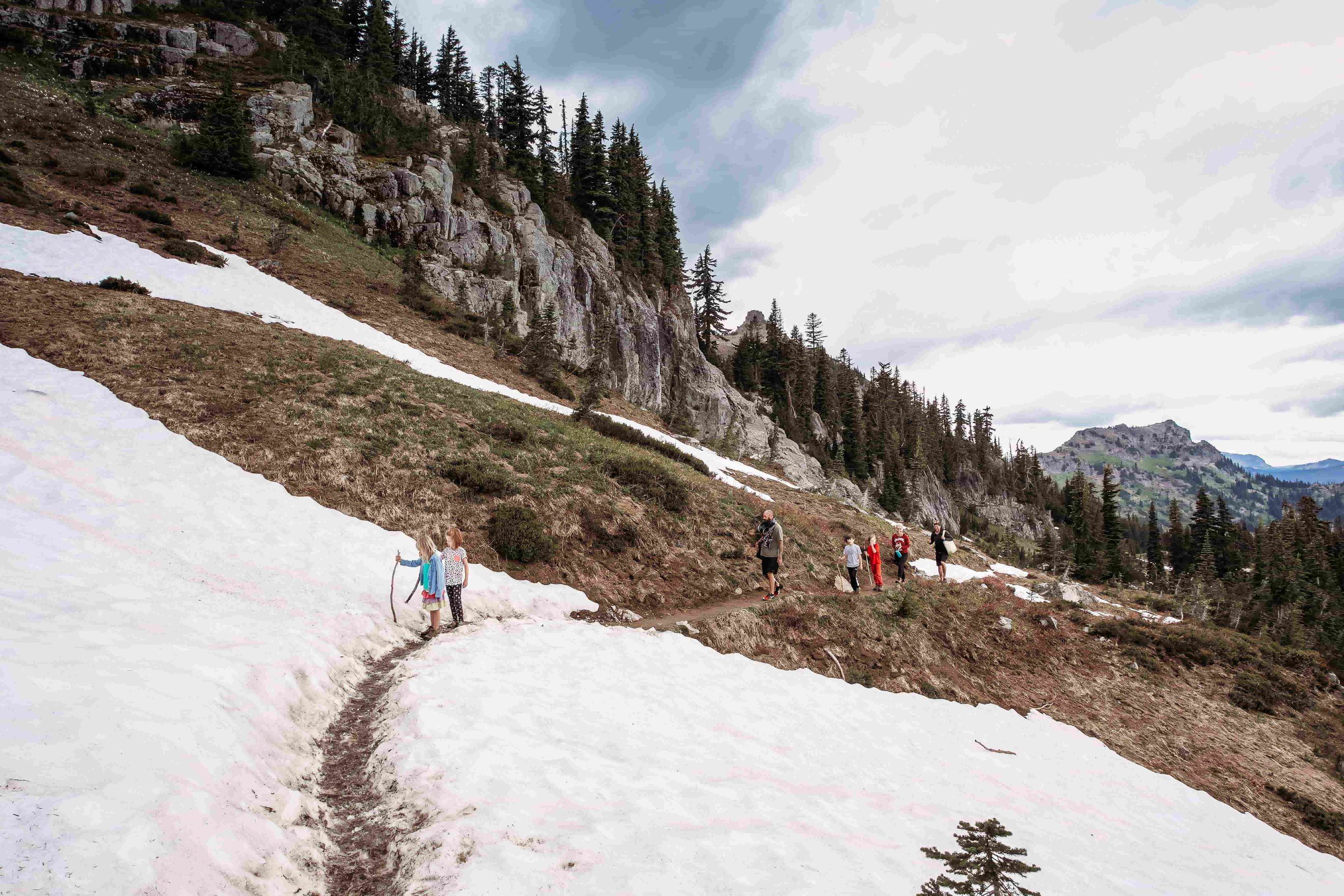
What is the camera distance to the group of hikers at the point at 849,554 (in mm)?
13945

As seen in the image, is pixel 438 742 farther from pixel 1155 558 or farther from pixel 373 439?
pixel 1155 558

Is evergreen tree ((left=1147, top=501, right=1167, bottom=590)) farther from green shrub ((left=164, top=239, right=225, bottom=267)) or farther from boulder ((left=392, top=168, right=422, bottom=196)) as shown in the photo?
green shrub ((left=164, top=239, right=225, bottom=267))

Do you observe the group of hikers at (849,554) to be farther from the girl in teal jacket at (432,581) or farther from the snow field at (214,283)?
the snow field at (214,283)

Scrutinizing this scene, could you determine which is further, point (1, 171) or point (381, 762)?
point (1, 171)

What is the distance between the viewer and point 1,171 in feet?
68.8

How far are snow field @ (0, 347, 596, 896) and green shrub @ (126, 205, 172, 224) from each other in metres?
16.4

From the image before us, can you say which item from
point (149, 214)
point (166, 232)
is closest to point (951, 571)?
point (166, 232)

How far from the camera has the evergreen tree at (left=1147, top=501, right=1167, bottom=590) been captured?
73.3m

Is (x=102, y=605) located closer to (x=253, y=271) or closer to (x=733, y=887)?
(x=733, y=887)

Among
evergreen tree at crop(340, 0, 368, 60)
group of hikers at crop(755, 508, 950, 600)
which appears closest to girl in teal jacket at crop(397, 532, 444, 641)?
group of hikers at crop(755, 508, 950, 600)

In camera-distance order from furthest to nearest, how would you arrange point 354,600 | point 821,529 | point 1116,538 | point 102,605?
point 1116,538
point 821,529
point 354,600
point 102,605

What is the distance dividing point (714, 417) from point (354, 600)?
55.4 metres

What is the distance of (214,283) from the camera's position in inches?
864

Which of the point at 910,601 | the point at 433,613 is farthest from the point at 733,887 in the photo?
the point at 910,601
